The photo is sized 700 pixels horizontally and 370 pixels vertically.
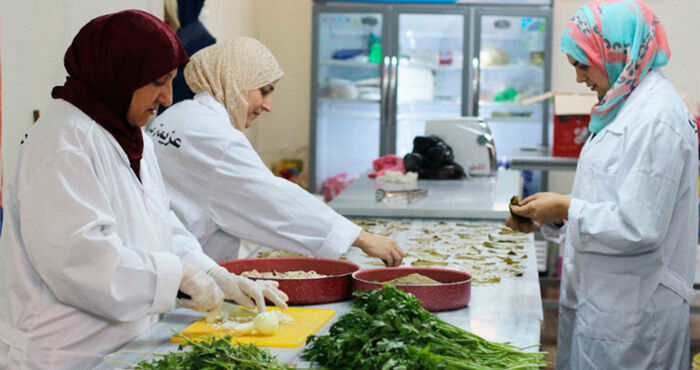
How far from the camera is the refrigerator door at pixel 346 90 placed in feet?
22.0

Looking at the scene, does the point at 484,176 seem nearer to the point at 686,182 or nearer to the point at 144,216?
the point at 686,182

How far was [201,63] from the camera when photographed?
8.16 feet

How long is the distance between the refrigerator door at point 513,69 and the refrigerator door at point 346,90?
88cm

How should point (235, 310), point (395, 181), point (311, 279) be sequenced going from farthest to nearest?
point (395, 181) → point (311, 279) → point (235, 310)

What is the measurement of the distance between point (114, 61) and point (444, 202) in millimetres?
1955

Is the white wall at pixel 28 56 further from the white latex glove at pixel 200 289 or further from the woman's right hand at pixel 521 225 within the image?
the woman's right hand at pixel 521 225

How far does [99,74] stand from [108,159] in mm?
179

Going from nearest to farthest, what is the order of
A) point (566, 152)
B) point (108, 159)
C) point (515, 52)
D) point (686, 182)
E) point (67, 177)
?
point (67, 177), point (108, 159), point (686, 182), point (566, 152), point (515, 52)

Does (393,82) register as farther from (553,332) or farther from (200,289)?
(200,289)

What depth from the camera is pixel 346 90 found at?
675cm

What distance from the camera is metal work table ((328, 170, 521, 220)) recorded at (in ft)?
10.4

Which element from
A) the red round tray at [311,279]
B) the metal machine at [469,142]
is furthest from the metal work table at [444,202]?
the red round tray at [311,279]

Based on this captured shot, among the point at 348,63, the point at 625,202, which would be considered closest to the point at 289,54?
the point at 348,63

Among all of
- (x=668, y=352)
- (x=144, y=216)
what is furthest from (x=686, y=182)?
(x=144, y=216)
